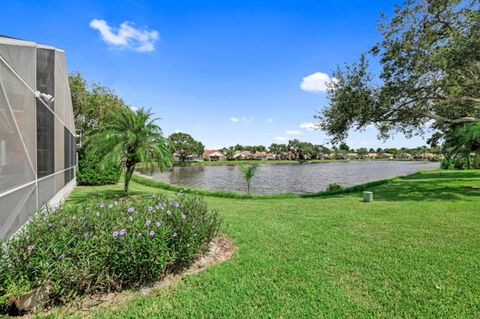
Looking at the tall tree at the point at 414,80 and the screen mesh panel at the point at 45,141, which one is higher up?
the tall tree at the point at 414,80

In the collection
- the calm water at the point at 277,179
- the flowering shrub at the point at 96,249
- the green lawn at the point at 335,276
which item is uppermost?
the flowering shrub at the point at 96,249

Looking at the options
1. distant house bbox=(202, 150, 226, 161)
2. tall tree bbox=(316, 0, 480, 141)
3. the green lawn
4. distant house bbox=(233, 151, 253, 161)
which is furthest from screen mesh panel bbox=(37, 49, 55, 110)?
distant house bbox=(233, 151, 253, 161)

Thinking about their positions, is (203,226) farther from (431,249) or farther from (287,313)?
(431,249)

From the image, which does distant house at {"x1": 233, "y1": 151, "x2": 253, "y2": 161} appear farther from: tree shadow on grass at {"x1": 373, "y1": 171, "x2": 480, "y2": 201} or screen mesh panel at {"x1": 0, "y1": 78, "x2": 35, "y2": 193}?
screen mesh panel at {"x1": 0, "y1": 78, "x2": 35, "y2": 193}

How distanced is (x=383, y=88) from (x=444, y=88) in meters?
2.88

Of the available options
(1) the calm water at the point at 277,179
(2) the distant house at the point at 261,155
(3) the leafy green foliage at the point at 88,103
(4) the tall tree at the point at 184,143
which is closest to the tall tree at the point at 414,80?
(1) the calm water at the point at 277,179

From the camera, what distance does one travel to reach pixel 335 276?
10.5 feet

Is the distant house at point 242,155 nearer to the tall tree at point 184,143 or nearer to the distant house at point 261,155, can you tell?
the distant house at point 261,155

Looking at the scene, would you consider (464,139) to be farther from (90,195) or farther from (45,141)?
(45,141)

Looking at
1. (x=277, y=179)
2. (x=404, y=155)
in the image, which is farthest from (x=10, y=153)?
(x=404, y=155)

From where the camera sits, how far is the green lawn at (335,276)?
251 centimetres

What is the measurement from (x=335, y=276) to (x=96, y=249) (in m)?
3.07

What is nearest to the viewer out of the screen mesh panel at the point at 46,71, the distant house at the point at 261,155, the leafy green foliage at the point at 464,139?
the screen mesh panel at the point at 46,71

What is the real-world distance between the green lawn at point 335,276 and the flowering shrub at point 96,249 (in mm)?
350
